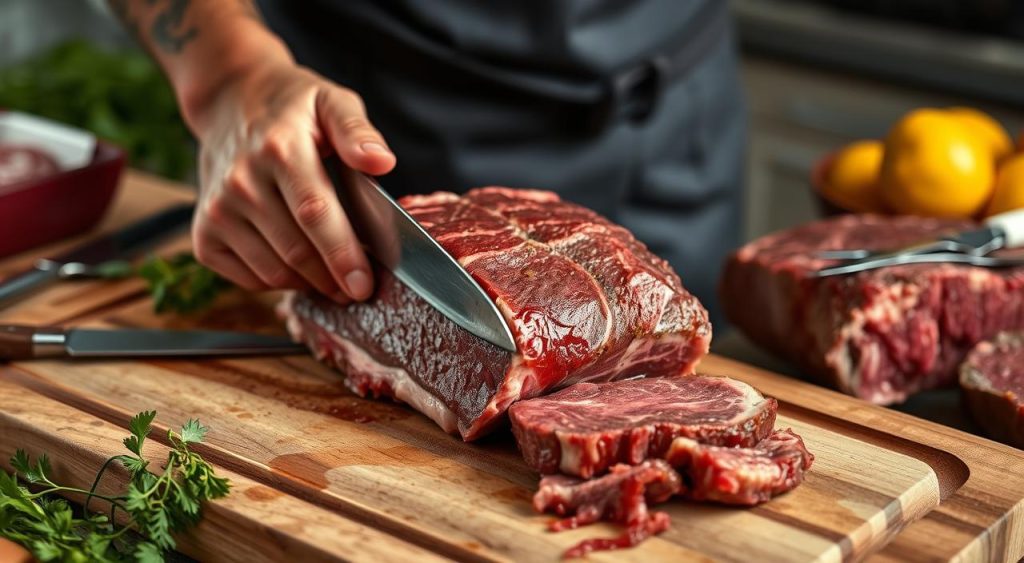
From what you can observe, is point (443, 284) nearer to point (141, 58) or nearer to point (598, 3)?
point (598, 3)

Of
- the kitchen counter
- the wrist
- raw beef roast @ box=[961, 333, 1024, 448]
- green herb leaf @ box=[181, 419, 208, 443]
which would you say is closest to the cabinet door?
the kitchen counter

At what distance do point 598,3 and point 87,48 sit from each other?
3.25 m

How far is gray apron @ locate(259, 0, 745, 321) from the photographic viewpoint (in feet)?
10.2

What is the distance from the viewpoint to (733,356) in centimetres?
287

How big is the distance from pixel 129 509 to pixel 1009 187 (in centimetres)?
218

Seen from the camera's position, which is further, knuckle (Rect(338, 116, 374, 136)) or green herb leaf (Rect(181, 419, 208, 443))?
knuckle (Rect(338, 116, 374, 136))

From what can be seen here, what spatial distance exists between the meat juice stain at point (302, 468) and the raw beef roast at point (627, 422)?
0.36m

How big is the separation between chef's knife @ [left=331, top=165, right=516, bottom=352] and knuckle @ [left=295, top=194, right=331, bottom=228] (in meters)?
0.08

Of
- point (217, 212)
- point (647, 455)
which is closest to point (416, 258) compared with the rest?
point (217, 212)

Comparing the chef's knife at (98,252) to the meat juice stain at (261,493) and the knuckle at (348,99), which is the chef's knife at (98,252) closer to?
the knuckle at (348,99)

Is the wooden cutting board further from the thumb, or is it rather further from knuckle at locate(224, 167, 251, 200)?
the thumb

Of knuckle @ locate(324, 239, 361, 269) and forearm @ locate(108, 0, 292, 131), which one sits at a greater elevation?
forearm @ locate(108, 0, 292, 131)

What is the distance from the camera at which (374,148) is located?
235 cm

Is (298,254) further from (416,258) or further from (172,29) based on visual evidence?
(172,29)
